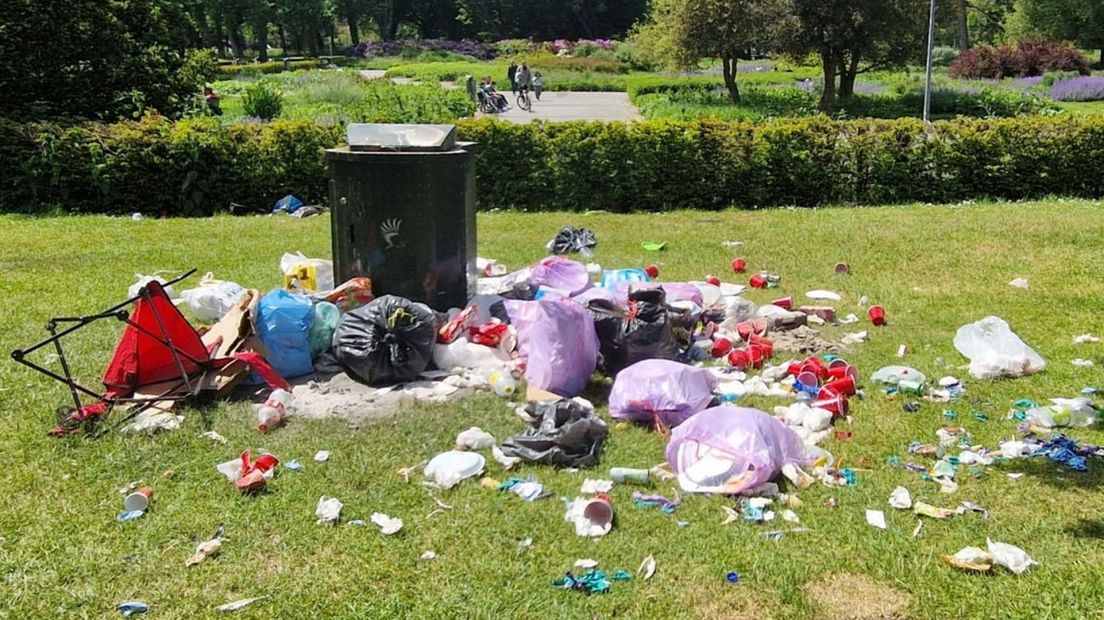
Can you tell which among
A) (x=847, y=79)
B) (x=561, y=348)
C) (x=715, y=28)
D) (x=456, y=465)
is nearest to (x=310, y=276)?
(x=561, y=348)

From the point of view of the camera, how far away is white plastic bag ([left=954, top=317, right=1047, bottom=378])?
5.31m

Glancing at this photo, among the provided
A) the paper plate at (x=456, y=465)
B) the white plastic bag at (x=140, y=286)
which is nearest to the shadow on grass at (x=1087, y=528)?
the paper plate at (x=456, y=465)

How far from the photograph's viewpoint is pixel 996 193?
11.5 m

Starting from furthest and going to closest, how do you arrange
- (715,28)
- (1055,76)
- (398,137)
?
(1055,76)
(715,28)
(398,137)

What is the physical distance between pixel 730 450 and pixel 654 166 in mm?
7573

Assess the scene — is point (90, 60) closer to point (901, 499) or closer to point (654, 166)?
point (654, 166)

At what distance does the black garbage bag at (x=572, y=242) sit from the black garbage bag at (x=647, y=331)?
332cm

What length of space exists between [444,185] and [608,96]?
101ft

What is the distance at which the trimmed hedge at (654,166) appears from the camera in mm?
10906

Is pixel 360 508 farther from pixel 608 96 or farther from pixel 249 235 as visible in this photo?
pixel 608 96

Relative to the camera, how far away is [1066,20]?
1887 inches

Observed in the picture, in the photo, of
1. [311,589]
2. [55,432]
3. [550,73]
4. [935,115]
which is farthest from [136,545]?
[550,73]

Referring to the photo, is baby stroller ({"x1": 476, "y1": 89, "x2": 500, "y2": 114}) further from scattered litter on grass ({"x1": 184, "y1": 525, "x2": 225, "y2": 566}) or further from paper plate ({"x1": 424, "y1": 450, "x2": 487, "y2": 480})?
scattered litter on grass ({"x1": 184, "y1": 525, "x2": 225, "y2": 566})

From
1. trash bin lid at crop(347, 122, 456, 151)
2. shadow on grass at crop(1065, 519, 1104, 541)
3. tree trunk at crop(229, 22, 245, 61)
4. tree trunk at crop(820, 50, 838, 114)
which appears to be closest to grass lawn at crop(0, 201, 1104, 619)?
shadow on grass at crop(1065, 519, 1104, 541)
